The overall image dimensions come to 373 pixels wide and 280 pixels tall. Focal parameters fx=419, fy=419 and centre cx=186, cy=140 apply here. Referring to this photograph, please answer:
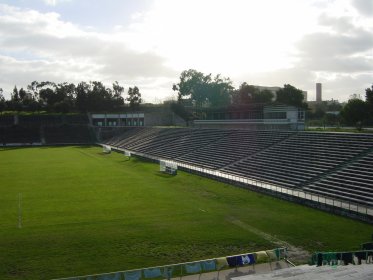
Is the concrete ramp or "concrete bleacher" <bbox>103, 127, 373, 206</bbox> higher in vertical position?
"concrete bleacher" <bbox>103, 127, 373, 206</bbox>

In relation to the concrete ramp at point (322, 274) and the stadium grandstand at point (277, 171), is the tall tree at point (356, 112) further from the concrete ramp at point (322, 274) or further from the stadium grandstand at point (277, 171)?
the concrete ramp at point (322, 274)

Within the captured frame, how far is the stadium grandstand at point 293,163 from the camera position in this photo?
27.6 metres

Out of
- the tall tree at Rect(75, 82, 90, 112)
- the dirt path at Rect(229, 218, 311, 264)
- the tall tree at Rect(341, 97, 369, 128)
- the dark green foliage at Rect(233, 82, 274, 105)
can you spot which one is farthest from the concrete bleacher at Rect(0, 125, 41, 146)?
the dirt path at Rect(229, 218, 311, 264)

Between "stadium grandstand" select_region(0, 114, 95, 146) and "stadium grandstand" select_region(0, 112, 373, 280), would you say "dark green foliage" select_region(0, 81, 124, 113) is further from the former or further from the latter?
"stadium grandstand" select_region(0, 112, 373, 280)

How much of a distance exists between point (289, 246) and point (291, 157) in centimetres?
1944

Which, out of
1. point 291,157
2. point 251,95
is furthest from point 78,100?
point 291,157

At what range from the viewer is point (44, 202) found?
28.5 metres

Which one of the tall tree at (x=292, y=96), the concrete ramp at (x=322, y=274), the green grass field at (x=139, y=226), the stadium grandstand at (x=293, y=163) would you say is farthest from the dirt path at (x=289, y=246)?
the tall tree at (x=292, y=96)

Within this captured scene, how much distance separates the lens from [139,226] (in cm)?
2262

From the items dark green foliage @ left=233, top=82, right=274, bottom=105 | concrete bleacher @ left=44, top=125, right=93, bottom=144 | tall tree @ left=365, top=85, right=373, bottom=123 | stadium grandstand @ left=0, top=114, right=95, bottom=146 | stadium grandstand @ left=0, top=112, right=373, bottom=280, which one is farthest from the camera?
dark green foliage @ left=233, top=82, right=274, bottom=105

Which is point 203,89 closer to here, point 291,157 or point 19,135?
point 19,135

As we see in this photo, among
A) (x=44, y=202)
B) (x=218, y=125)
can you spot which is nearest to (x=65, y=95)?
(x=218, y=125)

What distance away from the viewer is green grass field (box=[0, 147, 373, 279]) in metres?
17.8

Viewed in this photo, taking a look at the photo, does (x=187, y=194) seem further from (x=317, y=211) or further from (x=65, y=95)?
(x=65, y=95)
